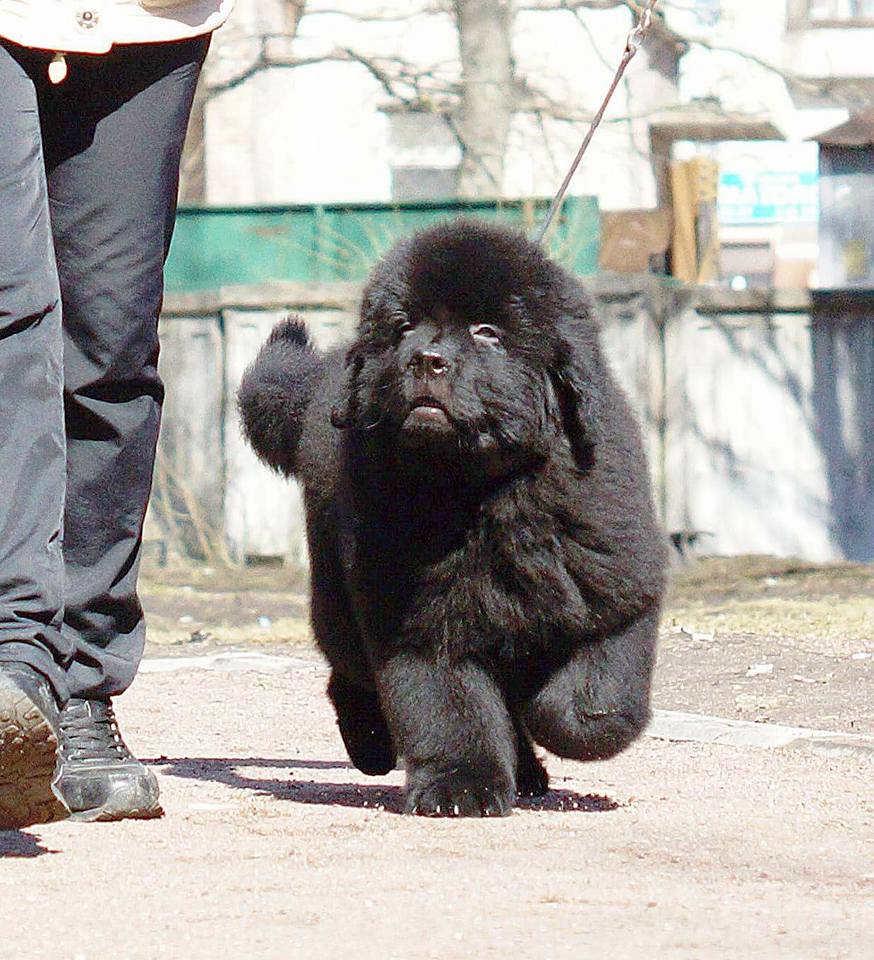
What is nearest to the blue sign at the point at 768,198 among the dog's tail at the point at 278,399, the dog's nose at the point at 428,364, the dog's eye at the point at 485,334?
the dog's tail at the point at 278,399

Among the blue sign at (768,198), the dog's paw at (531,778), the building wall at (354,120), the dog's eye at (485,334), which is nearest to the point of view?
the dog's eye at (485,334)

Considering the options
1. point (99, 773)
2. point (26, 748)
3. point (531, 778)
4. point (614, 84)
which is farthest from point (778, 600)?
point (26, 748)

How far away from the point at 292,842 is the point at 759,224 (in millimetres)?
30361

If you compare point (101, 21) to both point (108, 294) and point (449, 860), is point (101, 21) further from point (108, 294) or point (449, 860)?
point (449, 860)

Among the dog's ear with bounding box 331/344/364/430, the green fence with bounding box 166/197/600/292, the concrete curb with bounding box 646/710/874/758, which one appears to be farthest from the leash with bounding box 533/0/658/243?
the green fence with bounding box 166/197/600/292

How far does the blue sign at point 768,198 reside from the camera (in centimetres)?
3117

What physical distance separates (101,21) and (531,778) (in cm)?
177

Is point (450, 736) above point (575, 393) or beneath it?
beneath

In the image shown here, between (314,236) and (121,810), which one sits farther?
(314,236)

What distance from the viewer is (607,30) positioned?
65.4ft

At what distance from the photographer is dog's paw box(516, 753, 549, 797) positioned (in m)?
3.88

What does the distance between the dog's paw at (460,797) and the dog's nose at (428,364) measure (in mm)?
765

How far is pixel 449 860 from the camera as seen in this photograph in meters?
3.00

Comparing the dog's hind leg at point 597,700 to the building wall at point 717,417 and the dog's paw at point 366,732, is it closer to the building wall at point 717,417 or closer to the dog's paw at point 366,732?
the dog's paw at point 366,732
